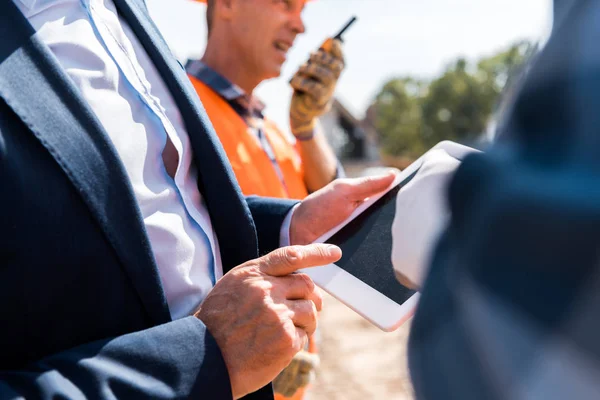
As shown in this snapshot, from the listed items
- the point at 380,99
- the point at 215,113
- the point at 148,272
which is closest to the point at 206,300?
the point at 148,272

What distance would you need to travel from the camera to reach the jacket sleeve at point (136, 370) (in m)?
0.76

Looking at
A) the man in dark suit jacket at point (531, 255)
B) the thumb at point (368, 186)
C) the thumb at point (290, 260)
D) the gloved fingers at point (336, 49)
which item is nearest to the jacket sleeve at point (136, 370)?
the thumb at point (290, 260)

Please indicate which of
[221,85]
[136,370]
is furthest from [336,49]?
[136,370]

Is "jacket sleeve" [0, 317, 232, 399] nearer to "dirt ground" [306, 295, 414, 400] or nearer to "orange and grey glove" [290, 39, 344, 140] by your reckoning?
"orange and grey glove" [290, 39, 344, 140]

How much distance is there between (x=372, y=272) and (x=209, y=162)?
15.8 inches

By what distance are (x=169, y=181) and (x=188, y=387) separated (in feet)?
1.34

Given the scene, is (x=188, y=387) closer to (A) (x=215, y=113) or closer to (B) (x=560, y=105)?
(B) (x=560, y=105)

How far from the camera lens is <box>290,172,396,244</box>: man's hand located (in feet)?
4.62

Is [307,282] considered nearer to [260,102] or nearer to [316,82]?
[260,102]

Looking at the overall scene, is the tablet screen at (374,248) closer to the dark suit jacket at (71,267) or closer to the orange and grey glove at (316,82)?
the dark suit jacket at (71,267)

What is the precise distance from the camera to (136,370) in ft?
2.69

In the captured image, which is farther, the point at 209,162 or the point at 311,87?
the point at 311,87

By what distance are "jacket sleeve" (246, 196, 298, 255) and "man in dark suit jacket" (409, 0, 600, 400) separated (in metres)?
0.95

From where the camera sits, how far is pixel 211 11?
2682mm
